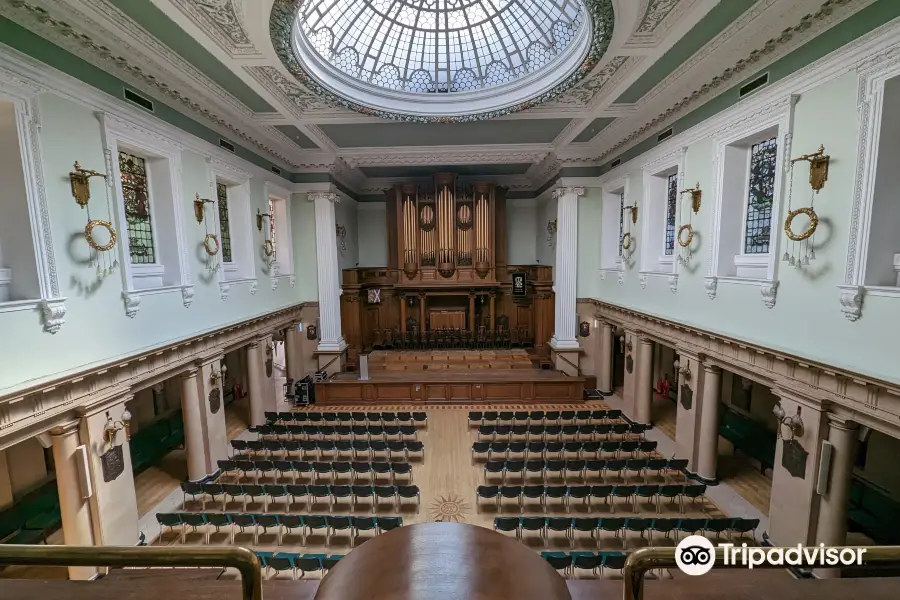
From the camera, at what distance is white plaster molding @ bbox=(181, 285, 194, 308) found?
29.3ft

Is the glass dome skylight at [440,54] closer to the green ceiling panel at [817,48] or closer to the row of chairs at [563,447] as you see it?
the green ceiling panel at [817,48]

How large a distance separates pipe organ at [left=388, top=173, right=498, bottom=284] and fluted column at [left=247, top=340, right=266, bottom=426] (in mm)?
7741

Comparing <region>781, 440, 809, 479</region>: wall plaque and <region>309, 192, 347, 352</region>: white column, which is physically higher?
<region>309, 192, 347, 352</region>: white column

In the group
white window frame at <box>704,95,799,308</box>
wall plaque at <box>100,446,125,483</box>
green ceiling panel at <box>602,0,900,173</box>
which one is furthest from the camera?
white window frame at <box>704,95,799,308</box>

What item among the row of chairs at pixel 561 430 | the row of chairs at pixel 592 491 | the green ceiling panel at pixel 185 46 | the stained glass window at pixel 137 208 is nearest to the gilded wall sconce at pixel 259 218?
the green ceiling panel at pixel 185 46

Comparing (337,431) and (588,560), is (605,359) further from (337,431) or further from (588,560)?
(337,431)

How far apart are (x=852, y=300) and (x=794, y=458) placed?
294 cm

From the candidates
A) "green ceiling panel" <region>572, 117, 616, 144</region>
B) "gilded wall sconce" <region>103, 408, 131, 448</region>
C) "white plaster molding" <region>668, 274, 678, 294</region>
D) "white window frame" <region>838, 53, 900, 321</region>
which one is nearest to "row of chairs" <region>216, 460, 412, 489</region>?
"gilded wall sconce" <region>103, 408, 131, 448</region>

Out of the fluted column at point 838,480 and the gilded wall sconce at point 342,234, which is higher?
the gilded wall sconce at point 342,234

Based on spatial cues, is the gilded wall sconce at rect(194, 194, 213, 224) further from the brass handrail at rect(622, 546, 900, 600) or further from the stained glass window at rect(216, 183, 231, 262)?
the brass handrail at rect(622, 546, 900, 600)

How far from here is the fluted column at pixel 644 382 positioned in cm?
1194

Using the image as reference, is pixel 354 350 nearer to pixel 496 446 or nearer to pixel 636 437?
pixel 496 446

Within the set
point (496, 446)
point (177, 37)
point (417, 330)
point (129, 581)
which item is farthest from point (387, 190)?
point (129, 581)

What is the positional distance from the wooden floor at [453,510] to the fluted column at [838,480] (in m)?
2.16
